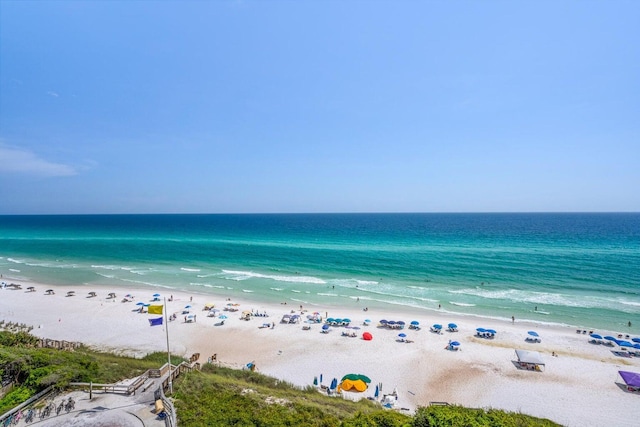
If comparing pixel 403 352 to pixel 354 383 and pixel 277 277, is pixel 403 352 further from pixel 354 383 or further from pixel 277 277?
pixel 277 277

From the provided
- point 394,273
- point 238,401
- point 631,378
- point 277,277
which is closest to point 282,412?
point 238,401

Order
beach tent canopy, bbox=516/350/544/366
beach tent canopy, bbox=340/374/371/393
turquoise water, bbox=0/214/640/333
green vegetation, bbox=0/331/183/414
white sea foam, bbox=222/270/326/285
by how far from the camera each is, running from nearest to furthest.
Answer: green vegetation, bbox=0/331/183/414 → beach tent canopy, bbox=340/374/371/393 → beach tent canopy, bbox=516/350/544/366 → turquoise water, bbox=0/214/640/333 → white sea foam, bbox=222/270/326/285

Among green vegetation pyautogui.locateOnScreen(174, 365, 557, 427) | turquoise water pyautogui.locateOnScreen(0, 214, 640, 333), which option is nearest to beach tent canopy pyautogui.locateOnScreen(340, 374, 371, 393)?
green vegetation pyautogui.locateOnScreen(174, 365, 557, 427)

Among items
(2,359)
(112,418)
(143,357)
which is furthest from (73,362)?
(143,357)

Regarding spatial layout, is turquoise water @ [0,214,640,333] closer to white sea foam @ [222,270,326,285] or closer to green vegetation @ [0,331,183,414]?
white sea foam @ [222,270,326,285]

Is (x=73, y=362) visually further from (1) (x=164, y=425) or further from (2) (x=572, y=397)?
(2) (x=572, y=397)

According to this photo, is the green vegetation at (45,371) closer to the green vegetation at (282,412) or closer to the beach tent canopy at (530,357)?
the green vegetation at (282,412)
